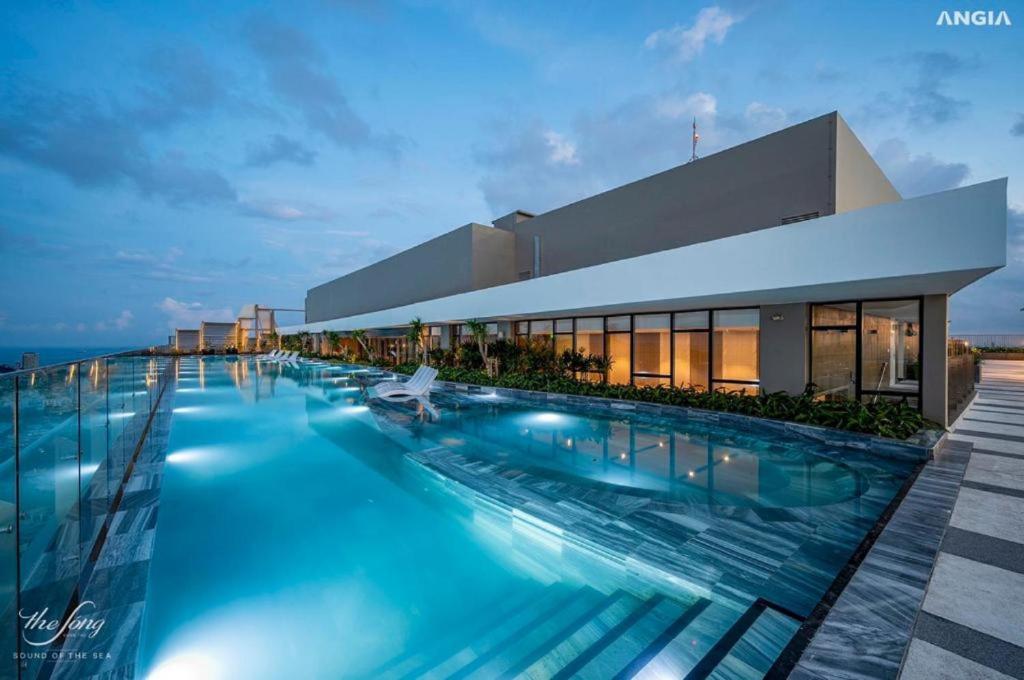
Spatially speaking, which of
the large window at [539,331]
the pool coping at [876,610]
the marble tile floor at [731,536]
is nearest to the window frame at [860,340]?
the marble tile floor at [731,536]

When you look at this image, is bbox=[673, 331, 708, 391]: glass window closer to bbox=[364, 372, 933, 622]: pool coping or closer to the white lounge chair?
bbox=[364, 372, 933, 622]: pool coping

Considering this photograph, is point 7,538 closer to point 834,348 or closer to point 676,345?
point 834,348

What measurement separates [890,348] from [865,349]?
99 cm

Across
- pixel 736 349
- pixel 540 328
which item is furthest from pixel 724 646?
pixel 540 328

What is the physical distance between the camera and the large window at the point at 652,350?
483 inches

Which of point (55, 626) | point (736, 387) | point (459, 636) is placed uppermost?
point (736, 387)

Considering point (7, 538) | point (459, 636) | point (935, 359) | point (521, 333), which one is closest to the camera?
point (7, 538)

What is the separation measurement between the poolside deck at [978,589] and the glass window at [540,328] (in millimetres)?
11503

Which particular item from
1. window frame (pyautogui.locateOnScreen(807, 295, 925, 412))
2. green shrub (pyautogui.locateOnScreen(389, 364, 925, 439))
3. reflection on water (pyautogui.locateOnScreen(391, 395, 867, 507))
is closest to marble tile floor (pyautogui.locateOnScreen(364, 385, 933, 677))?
reflection on water (pyautogui.locateOnScreen(391, 395, 867, 507))

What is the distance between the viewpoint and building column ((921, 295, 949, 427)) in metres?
7.82

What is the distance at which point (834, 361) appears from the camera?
9.27 metres

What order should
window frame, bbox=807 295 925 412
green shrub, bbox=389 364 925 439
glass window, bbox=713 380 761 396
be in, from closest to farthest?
green shrub, bbox=389 364 925 439 → window frame, bbox=807 295 925 412 → glass window, bbox=713 380 761 396

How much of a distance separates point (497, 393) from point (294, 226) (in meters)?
78.3

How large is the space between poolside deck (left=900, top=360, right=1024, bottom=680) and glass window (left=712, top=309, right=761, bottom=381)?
4791mm
